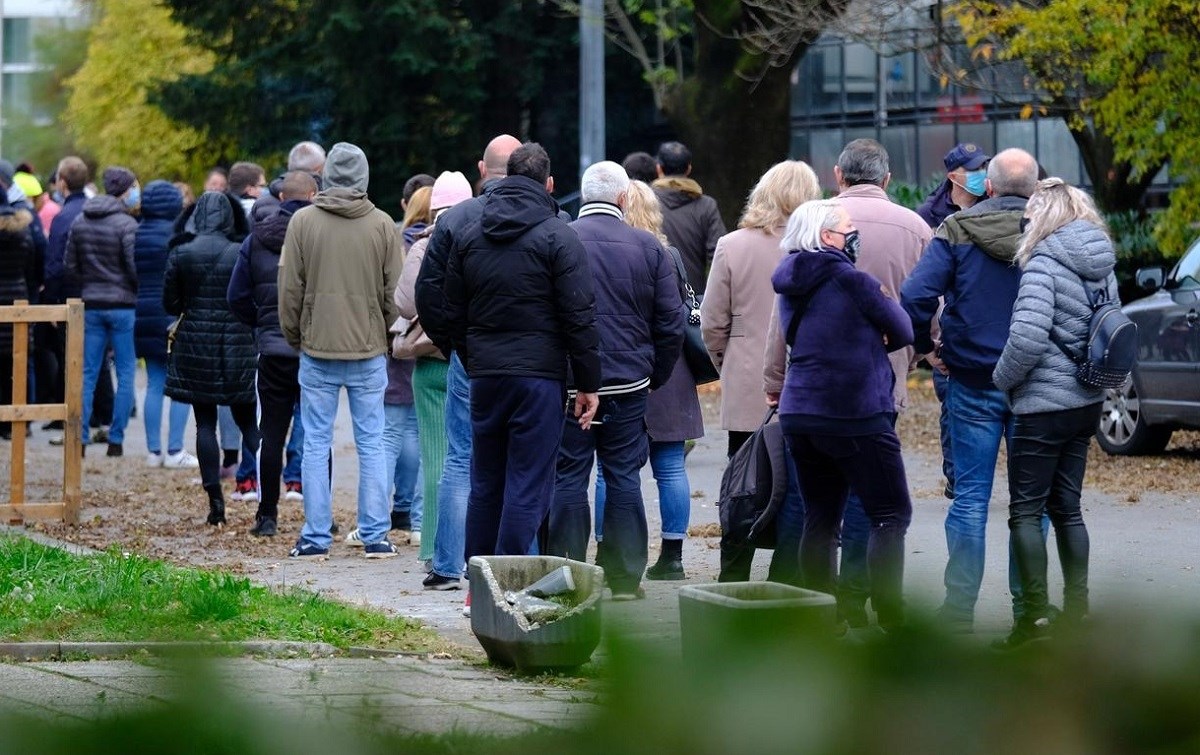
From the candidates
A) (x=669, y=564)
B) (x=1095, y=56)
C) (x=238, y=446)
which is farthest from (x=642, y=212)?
(x=1095, y=56)

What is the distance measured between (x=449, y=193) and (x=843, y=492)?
252 cm

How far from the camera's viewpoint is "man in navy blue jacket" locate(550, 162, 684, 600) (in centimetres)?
784

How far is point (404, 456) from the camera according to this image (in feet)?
33.5

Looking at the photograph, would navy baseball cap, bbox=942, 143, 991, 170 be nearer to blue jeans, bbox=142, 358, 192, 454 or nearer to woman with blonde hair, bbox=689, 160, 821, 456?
woman with blonde hair, bbox=689, 160, 821, 456

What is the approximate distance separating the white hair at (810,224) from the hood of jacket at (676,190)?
3.81m

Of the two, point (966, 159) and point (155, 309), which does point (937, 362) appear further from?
point (155, 309)

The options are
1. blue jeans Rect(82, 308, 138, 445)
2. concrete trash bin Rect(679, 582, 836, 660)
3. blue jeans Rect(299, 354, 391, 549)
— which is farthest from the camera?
blue jeans Rect(82, 308, 138, 445)

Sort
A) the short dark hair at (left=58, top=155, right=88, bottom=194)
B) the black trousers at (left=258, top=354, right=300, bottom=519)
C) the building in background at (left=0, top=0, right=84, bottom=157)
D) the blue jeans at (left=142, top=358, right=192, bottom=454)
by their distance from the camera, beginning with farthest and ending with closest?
1. the building in background at (left=0, top=0, right=84, bottom=157)
2. the short dark hair at (left=58, top=155, right=88, bottom=194)
3. the blue jeans at (left=142, top=358, right=192, bottom=454)
4. the black trousers at (left=258, top=354, right=300, bottom=519)

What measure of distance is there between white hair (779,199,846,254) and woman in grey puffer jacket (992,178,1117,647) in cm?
72

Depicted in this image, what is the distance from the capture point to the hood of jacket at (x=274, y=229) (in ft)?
33.1

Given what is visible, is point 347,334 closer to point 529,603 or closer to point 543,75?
point 529,603

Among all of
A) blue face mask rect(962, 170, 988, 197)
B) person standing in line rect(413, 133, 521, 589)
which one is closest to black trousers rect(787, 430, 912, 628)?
Result: person standing in line rect(413, 133, 521, 589)

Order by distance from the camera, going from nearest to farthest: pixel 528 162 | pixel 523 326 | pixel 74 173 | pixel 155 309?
pixel 523 326 → pixel 528 162 → pixel 155 309 → pixel 74 173

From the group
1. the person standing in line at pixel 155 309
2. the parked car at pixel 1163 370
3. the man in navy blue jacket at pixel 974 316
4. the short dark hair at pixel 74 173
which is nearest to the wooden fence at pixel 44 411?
the person standing in line at pixel 155 309
